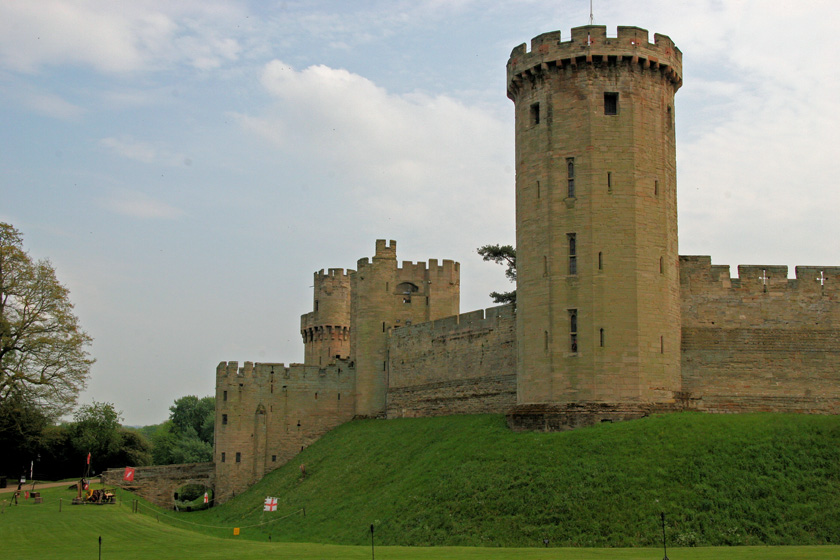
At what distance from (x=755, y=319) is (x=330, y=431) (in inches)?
1150

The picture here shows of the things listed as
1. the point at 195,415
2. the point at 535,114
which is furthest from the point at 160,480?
the point at 195,415

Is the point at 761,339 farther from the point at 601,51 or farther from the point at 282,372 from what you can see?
the point at 282,372

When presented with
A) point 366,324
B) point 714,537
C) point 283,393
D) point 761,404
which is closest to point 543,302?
point 761,404

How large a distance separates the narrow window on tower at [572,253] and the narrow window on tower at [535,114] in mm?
4851

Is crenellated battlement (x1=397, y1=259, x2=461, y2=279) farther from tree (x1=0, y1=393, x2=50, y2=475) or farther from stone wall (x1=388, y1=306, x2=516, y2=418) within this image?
tree (x1=0, y1=393, x2=50, y2=475)

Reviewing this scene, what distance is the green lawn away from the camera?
23.3m

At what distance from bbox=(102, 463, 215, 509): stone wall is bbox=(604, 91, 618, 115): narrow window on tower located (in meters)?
34.0

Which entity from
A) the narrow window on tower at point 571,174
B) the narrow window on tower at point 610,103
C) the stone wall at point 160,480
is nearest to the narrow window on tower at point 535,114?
the narrow window on tower at point 571,174

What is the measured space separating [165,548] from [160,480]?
2708 cm

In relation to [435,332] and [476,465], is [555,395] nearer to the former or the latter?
[476,465]

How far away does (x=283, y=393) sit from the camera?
57938 mm

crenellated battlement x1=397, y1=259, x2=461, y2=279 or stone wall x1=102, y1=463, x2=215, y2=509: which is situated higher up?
crenellated battlement x1=397, y1=259, x2=461, y2=279

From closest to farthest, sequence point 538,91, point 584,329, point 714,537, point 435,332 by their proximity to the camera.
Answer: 1. point 714,537
2. point 584,329
3. point 538,91
4. point 435,332

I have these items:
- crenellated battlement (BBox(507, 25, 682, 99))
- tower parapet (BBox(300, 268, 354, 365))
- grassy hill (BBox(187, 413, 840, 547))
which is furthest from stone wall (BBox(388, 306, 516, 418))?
tower parapet (BBox(300, 268, 354, 365))
